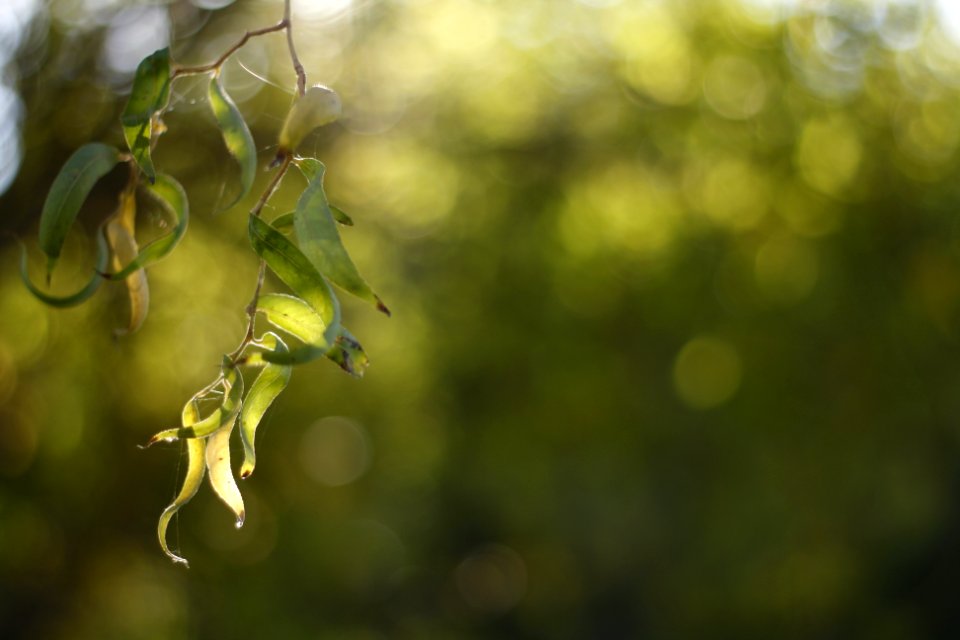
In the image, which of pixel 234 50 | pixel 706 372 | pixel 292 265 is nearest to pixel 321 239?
pixel 292 265

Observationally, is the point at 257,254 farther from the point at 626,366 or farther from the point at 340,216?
the point at 626,366

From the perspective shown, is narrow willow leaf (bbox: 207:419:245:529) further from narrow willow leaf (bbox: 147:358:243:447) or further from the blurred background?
the blurred background

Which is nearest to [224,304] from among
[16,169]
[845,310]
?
[16,169]

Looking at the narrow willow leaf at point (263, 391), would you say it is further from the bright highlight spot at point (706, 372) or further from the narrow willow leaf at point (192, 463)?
the bright highlight spot at point (706, 372)

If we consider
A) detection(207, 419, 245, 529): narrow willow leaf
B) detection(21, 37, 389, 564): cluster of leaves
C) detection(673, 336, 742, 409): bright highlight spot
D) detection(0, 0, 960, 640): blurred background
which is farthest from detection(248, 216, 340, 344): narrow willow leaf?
detection(673, 336, 742, 409): bright highlight spot

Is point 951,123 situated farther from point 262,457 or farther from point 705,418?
point 262,457

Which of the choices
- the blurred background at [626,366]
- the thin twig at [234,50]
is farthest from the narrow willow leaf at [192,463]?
the blurred background at [626,366]
